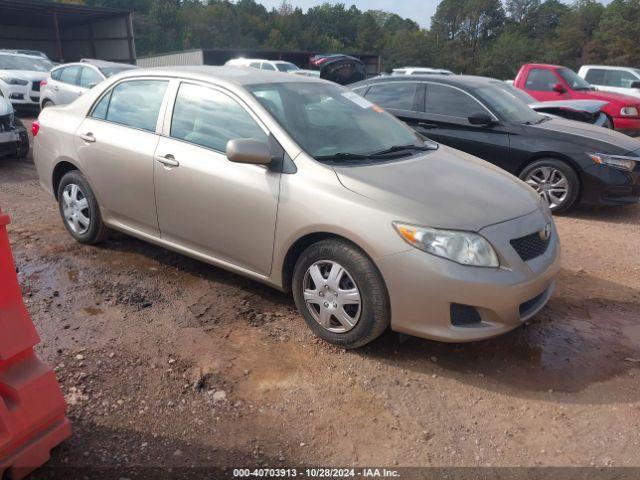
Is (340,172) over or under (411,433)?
over

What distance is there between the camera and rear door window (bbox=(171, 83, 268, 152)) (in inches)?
144

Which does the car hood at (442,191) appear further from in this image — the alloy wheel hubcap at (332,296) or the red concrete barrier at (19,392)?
the red concrete barrier at (19,392)

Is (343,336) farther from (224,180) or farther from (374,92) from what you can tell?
(374,92)

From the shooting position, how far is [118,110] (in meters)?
4.45

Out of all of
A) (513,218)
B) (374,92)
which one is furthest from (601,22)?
(513,218)

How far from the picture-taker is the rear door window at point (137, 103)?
13.7 feet

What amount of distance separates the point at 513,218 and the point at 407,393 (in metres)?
1.23

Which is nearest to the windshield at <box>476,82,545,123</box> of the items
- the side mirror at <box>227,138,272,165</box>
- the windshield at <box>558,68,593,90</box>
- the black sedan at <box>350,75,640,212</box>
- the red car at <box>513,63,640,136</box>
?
the black sedan at <box>350,75,640,212</box>

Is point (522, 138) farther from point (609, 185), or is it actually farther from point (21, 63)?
point (21, 63)

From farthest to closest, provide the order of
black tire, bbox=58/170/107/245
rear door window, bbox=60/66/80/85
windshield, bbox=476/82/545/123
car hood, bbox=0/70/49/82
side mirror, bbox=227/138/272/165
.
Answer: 1. car hood, bbox=0/70/49/82
2. rear door window, bbox=60/66/80/85
3. windshield, bbox=476/82/545/123
4. black tire, bbox=58/170/107/245
5. side mirror, bbox=227/138/272/165

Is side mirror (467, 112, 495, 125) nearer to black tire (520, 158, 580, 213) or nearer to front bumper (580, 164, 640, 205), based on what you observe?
black tire (520, 158, 580, 213)

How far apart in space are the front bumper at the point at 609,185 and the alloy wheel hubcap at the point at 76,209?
5.36 meters

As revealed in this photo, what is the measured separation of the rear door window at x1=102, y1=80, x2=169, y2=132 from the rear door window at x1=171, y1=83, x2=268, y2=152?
0.23m

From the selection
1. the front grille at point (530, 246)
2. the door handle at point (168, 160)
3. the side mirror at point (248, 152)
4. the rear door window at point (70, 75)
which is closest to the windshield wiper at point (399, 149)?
the side mirror at point (248, 152)
